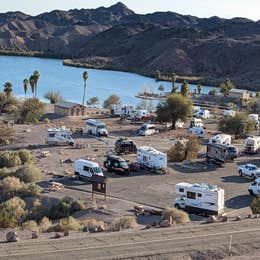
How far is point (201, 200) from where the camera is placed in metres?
24.6

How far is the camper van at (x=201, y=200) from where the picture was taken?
24.2 meters

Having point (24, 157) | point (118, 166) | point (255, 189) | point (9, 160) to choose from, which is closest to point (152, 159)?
point (118, 166)

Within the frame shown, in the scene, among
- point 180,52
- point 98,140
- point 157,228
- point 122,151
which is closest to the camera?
point 157,228

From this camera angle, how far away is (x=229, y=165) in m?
35.6

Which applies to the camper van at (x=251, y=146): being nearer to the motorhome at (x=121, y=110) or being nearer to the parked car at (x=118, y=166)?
the parked car at (x=118, y=166)

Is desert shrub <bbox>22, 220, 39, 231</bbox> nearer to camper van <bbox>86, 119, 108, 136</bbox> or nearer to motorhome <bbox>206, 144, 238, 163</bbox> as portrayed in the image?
motorhome <bbox>206, 144, 238, 163</bbox>

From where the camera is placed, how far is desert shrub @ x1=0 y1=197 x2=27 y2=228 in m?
21.6

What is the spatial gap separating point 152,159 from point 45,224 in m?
12.1

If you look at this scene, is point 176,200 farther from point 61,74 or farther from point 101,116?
point 61,74

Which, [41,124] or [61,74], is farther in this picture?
[61,74]

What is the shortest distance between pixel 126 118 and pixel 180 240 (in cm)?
4038

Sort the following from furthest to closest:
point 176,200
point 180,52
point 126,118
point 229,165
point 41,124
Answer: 1. point 180,52
2. point 126,118
3. point 41,124
4. point 229,165
5. point 176,200

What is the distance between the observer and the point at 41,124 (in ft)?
173

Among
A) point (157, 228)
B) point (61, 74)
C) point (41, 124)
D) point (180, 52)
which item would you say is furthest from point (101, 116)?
point (180, 52)
